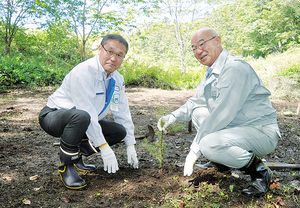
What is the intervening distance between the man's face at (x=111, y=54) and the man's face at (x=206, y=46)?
2.25 ft

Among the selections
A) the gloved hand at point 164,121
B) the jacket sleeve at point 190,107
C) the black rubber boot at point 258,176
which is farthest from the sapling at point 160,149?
the black rubber boot at point 258,176

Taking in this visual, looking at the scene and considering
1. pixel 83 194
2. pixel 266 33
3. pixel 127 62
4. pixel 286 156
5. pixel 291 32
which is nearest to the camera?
pixel 83 194

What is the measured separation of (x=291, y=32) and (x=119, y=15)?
19.1 metres

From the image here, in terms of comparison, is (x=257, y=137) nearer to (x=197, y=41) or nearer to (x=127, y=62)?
(x=197, y=41)

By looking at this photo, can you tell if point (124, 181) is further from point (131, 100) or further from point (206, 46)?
point (131, 100)

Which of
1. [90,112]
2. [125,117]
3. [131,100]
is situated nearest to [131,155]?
[125,117]

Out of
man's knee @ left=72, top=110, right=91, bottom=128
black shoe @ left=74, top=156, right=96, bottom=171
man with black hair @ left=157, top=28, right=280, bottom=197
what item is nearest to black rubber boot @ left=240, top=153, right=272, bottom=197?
man with black hair @ left=157, top=28, right=280, bottom=197

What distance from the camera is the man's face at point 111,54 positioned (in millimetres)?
1954

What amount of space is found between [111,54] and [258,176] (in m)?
1.61

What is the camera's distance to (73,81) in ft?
5.98

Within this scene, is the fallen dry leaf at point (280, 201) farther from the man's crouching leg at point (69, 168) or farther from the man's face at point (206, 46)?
the man's crouching leg at point (69, 168)

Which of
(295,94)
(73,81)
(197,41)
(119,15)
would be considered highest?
(119,15)

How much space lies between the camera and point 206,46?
1.91m

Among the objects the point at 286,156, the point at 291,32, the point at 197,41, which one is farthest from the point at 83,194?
the point at 291,32
